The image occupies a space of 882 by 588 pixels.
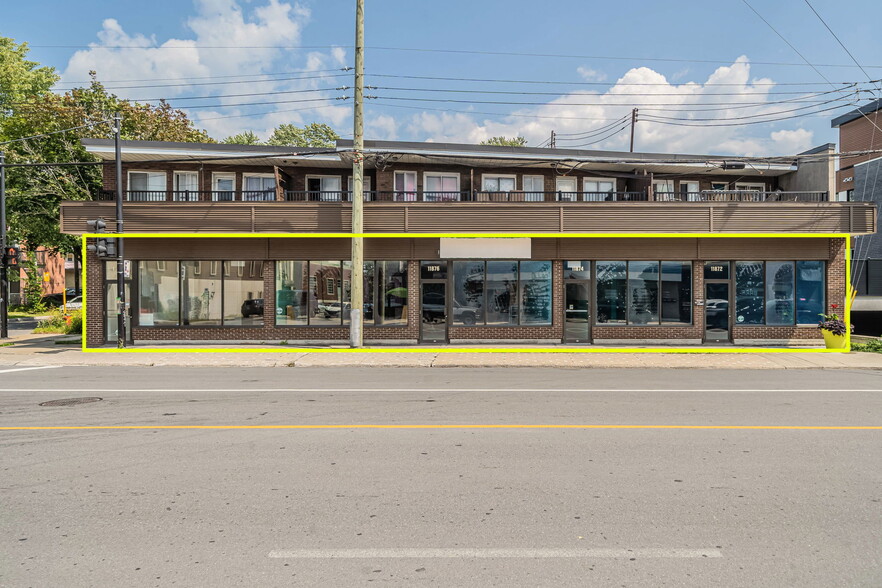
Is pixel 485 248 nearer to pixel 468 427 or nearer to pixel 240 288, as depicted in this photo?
pixel 240 288

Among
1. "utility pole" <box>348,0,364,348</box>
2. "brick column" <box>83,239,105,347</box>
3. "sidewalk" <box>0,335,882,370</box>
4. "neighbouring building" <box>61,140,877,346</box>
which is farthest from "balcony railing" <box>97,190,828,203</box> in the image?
"sidewalk" <box>0,335,882,370</box>

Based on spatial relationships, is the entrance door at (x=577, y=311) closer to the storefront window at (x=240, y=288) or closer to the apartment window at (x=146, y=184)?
the storefront window at (x=240, y=288)

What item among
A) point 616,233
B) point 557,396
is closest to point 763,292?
point 616,233

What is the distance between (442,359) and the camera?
1656 centimetres

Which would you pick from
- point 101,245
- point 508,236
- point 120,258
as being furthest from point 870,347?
point 101,245

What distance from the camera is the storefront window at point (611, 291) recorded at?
20.9 metres

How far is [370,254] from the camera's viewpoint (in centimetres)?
2083

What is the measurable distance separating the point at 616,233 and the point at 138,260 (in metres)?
18.0

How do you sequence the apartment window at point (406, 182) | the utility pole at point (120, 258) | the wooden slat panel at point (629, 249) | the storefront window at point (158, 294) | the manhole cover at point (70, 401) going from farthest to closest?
1. the apartment window at point (406, 182)
2. the storefront window at point (158, 294)
3. the wooden slat panel at point (629, 249)
4. the utility pole at point (120, 258)
5. the manhole cover at point (70, 401)

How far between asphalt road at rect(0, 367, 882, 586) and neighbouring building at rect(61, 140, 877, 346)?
1056cm

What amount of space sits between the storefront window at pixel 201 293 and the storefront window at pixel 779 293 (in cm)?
2083

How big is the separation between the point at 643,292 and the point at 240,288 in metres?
15.3

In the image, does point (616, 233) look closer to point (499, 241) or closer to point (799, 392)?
point (499, 241)

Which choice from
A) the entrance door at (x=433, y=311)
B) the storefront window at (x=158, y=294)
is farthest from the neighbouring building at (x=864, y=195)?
the storefront window at (x=158, y=294)
